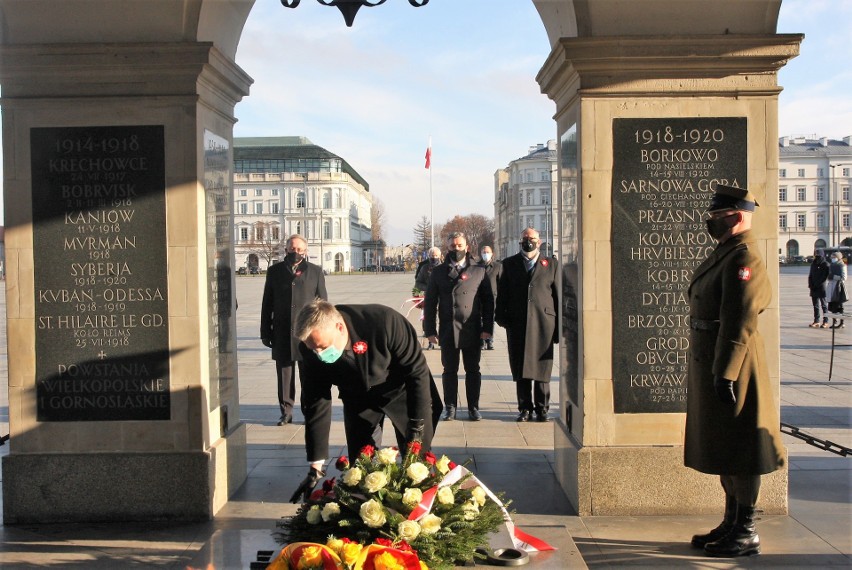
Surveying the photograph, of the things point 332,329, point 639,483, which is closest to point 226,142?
point 332,329

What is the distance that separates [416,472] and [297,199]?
120439mm

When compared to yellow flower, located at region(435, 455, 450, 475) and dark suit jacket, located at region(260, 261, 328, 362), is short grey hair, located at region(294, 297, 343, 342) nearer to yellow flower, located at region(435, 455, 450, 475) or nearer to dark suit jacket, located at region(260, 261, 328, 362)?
yellow flower, located at region(435, 455, 450, 475)

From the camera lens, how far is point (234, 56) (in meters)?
7.29

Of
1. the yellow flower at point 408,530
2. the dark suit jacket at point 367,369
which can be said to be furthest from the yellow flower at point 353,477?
the dark suit jacket at point 367,369

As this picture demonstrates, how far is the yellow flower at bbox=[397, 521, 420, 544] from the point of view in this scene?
143 inches

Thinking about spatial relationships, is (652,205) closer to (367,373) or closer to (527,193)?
(367,373)

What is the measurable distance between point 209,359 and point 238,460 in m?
1.02

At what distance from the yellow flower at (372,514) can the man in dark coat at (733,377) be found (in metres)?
2.26

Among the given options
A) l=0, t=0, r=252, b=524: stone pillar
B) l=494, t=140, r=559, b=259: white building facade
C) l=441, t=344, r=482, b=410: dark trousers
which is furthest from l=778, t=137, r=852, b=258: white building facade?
l=0, t=0, r=252, b=524: stone pillar

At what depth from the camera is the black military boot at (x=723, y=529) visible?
5266mm

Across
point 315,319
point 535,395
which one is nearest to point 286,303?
point 535,395

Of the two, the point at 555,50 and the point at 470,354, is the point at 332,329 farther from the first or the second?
the point at 470,354

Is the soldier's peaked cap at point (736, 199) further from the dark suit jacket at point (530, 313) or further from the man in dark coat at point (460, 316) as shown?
the man in dark coat at point (460, 316)

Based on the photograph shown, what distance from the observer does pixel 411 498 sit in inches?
148
